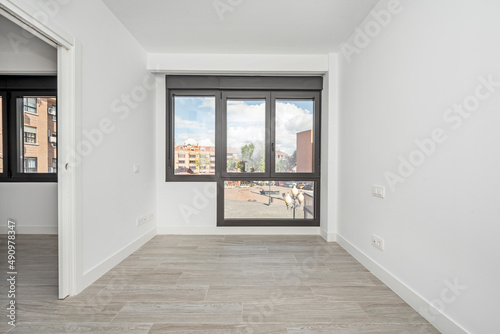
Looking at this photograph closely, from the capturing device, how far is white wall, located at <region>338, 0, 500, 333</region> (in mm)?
1324

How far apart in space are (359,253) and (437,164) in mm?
1439

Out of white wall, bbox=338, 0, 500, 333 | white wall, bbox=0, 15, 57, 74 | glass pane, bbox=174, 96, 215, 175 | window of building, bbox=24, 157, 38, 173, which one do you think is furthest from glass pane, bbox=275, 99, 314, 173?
window of building, bbox=24, 157, 38, 173

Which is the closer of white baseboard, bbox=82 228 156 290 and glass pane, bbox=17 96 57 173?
white baseboard, bbox=82 228 156 290

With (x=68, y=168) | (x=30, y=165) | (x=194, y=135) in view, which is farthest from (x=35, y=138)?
(x=68, y=168)

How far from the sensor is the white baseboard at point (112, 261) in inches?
85.3

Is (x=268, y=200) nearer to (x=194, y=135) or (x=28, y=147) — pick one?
(x=194, y=135)

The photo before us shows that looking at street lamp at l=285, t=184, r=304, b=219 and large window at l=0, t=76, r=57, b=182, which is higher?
large window at l=0, t=76, r=57, b=182

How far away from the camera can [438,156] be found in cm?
165

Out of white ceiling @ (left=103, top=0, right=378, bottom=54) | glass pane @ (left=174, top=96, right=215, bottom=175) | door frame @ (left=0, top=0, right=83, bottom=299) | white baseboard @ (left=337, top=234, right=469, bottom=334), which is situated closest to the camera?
white baseboard @ (left=337, top=234, right=469, bottom=334)

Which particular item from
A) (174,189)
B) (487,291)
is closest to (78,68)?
(174,189)

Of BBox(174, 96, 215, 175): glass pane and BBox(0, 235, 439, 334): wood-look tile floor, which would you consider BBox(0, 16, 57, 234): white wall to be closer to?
BBox(0, 235, 439, 334): wood-look tile floor

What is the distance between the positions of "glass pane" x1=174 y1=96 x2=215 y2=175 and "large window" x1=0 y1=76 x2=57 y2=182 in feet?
6.29

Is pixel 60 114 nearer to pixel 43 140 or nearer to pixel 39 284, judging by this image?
pixel 39 284

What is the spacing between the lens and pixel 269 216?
3.88 meters
